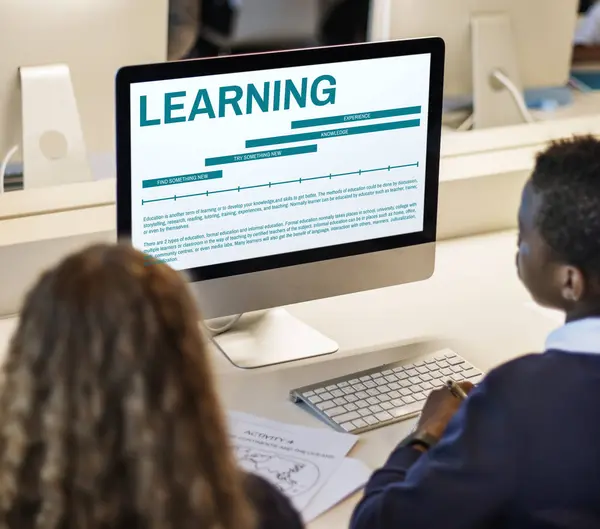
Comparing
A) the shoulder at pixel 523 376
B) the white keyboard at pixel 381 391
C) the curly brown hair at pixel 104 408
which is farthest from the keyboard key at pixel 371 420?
the curly brown hair at pixel 104 408

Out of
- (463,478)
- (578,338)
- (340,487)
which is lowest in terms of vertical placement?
(340,487)

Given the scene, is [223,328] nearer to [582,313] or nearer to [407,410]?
[407,410]

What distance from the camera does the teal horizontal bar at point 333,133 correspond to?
141 centimetres

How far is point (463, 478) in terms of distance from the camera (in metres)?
1.02

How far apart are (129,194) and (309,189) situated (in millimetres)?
263

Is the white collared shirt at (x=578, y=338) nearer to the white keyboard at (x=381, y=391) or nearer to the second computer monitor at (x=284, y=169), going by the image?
the white keyboard at (x=381, y=391)

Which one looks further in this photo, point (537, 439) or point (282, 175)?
point (282, 175)

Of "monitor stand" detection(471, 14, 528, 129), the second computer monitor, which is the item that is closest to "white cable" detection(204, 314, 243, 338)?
the second computer monitor

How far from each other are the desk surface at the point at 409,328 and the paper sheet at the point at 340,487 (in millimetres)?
29

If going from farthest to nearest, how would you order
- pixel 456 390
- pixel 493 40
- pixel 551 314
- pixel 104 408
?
pixel 493 40 < pixel 551 314 < pixel 456 390 < pixel 104 408

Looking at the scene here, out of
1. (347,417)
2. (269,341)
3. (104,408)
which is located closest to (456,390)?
(347,417)

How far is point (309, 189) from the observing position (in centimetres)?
146

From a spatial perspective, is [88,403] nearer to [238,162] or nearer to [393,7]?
[238,162]

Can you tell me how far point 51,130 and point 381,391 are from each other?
0.80 metres
